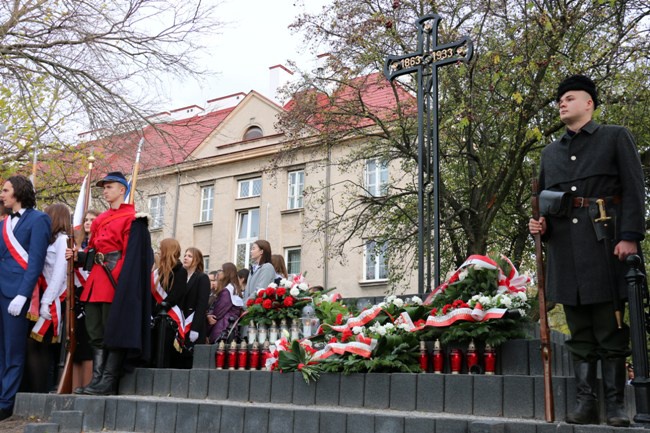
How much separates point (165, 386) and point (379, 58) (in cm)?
984

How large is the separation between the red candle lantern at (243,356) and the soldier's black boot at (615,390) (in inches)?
143

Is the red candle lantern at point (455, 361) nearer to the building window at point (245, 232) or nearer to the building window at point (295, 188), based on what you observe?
the building window at point (295, 188)

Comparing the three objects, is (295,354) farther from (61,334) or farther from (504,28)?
(504,28)

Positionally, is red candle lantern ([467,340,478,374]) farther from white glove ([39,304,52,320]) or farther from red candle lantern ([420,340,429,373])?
white glove ([39,304,52,320])

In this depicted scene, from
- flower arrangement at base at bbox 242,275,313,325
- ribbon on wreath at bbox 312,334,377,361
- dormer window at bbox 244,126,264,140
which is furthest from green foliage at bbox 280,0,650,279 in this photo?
dormer window at bbox 244,126,264,140

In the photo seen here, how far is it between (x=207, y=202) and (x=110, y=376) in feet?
87.9

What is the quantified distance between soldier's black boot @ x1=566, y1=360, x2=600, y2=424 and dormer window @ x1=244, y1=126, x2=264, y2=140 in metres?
28.3

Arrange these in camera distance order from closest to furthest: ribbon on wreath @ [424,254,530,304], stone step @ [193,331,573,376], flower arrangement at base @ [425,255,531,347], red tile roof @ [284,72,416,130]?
stone step @ [193,331,573,376]
flower arrangement at base @ [425,255,531,347]
ribbon on wreath @ [424,254,530,304]
red tile roof @ [284,72,416,130]

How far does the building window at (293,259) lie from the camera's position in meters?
29.3

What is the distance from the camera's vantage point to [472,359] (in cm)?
578

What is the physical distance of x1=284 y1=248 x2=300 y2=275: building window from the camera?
2927cm

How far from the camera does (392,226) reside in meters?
18.1

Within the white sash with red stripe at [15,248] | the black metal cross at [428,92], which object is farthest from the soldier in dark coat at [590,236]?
the white sash with red stripe at [15,248]

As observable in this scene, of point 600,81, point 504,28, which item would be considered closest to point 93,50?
point 504,28
